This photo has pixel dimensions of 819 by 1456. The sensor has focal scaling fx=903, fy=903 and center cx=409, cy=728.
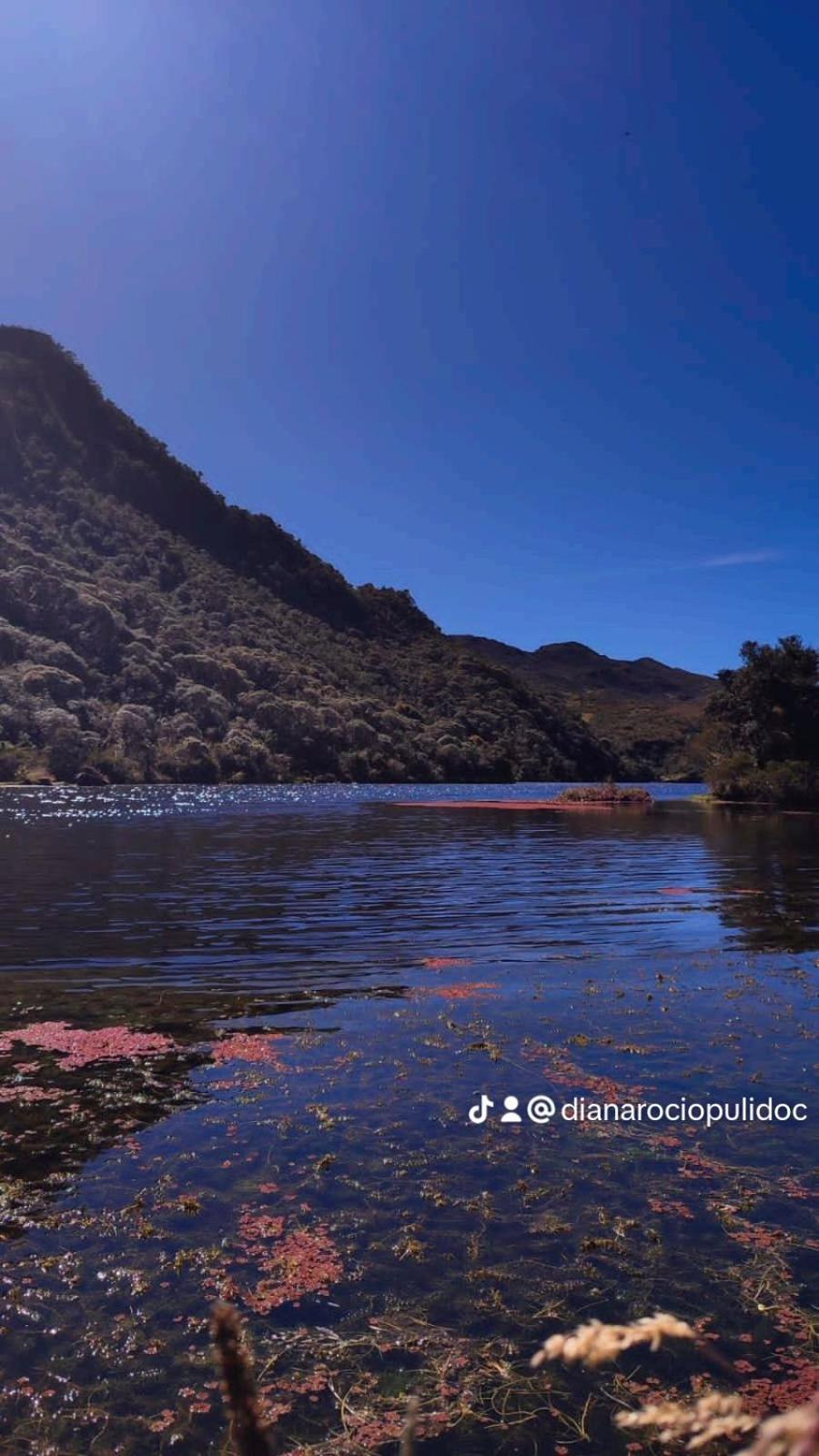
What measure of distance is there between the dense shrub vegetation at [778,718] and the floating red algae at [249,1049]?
92344 millimetres

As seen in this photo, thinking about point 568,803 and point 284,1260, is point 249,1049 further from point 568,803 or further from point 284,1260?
point 568,803

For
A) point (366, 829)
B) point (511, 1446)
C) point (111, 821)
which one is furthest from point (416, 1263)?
point (111, 821)

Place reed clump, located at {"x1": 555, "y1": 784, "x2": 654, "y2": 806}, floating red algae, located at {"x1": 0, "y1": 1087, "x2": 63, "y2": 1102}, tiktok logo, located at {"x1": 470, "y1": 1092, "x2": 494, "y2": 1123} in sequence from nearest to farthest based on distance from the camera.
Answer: tiktok logo, located at {"x1": 470, "y1": 1092, "x2": 494, "y2": 1123}
floating red algae, located at {"x1": 0, "y1": 1087, "x2": 63, "y2": 1102}
reed clump, located at {"x1": 555, "y1": 784, "x2": 654, "y2": 806}

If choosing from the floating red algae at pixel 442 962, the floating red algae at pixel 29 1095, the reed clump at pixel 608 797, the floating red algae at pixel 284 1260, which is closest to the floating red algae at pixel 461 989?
the floating red algae at pixel 442 962

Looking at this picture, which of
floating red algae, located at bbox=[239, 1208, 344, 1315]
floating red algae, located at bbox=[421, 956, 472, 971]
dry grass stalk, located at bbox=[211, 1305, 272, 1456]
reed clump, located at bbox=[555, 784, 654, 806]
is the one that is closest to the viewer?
dry grass stalk, located at bbox=[211, 1305, 272, 1456]

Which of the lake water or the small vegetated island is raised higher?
the lake water

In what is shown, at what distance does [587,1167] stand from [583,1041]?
14.5 ft

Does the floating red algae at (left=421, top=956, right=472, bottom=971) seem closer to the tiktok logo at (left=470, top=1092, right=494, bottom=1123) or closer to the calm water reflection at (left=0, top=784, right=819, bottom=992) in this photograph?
the calm water reflection at (left=0, top=784, right=819, bottom=992)

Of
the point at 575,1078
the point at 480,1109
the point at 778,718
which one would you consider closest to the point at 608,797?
the point at 778,718

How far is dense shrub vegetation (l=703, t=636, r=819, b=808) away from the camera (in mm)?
98562

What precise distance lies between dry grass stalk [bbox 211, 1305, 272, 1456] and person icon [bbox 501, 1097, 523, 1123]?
33.2 ft

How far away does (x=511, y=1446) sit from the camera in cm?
607

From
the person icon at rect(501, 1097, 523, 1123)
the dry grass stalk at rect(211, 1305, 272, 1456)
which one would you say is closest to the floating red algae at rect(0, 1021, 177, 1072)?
the person icon at rect(501, 1097, 523, 1123)

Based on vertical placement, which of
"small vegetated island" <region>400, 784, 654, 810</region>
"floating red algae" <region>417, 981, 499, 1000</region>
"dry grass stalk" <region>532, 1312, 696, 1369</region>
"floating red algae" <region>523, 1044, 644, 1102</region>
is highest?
"dry grass stalk" <region>532, 1312, 696, 1369</region>
